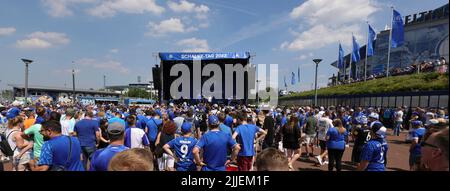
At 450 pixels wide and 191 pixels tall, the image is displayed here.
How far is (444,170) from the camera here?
2.06m

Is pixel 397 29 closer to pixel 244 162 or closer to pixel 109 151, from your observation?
pixel 244 162

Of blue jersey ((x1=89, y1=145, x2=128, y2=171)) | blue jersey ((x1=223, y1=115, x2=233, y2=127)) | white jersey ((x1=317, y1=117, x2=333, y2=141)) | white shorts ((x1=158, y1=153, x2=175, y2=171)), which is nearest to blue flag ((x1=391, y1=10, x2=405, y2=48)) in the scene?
white jersey ((x1=317, y1=117, x2=333, y2=141))

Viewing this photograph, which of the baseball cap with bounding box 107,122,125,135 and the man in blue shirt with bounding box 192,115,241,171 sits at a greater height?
the baseball cap with bounding box 107,122,125,135

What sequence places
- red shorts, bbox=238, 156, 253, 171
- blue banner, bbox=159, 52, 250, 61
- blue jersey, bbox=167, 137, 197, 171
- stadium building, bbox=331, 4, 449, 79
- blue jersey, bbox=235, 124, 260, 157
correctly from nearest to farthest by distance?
1. blue jersey, bbox=167, 137, 197, 171
2. blue jersey, bbox=235, 124, 260, 157
3. red shorts, bbox=238, 156, 253, 171
4. blue banner, bbox=159, 52, 250, 61
5. stadium building, bbox=331, 4, 449, 79

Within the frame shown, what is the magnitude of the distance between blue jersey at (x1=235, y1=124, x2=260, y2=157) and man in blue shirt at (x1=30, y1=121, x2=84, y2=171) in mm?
3155

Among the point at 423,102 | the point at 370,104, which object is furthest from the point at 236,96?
the point at 423,102

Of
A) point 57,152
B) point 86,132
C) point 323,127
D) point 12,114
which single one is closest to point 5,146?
point 86,132

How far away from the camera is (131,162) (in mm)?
2361

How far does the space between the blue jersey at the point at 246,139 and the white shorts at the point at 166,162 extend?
1390 mm

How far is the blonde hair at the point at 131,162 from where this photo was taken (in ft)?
7.65

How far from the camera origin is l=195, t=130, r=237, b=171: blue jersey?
172 inches

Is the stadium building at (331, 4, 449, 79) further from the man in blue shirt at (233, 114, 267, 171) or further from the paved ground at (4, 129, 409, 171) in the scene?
the man in blue shirt at (233, 114, 267, 171)
